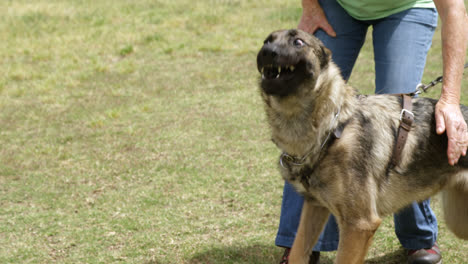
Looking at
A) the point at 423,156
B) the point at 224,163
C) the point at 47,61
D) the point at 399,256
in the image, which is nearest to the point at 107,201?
the point at 224,163

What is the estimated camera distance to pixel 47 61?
10.1 meters

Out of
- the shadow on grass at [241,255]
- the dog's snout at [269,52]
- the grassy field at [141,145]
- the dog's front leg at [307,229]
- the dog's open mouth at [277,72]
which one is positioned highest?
the dog's snout at [269,52]

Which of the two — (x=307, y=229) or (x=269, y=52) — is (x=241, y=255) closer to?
(x=307, y=229)

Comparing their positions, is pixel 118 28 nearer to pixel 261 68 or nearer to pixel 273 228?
pixel 273 228

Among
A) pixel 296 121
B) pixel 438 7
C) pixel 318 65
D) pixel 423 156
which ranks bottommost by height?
pixel 423 156

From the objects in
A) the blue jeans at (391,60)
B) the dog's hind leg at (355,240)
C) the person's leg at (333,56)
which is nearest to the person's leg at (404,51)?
the blue jeans at (391,60)

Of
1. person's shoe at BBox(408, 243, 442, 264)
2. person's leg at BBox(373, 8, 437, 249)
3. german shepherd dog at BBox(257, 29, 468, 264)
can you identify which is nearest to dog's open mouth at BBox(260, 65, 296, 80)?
german shepherd dog at BBox(257, 29, 468, 264)

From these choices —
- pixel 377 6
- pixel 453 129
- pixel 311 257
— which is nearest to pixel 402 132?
pixel 453 129

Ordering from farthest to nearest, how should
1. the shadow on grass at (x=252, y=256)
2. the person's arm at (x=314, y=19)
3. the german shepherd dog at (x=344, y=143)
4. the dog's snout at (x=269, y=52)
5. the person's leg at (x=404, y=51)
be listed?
the shadow on grass at (x=252, y=256) → the person's arm at (x=314, y=19) → the person's leg at (x=404, y=51) → the german shepherd dog at (x=344, y=143) → the dog's snout at (x=269, y=52)

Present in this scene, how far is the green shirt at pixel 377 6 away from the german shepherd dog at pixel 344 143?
0.67 metres

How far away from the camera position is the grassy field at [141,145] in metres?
4.12

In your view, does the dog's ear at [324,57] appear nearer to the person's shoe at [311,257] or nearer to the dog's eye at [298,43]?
the dog's eye at [298,43]

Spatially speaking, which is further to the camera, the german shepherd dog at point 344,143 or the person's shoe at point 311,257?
the person's shoe at point 311,257

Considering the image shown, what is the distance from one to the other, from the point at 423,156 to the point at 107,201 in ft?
9.73
